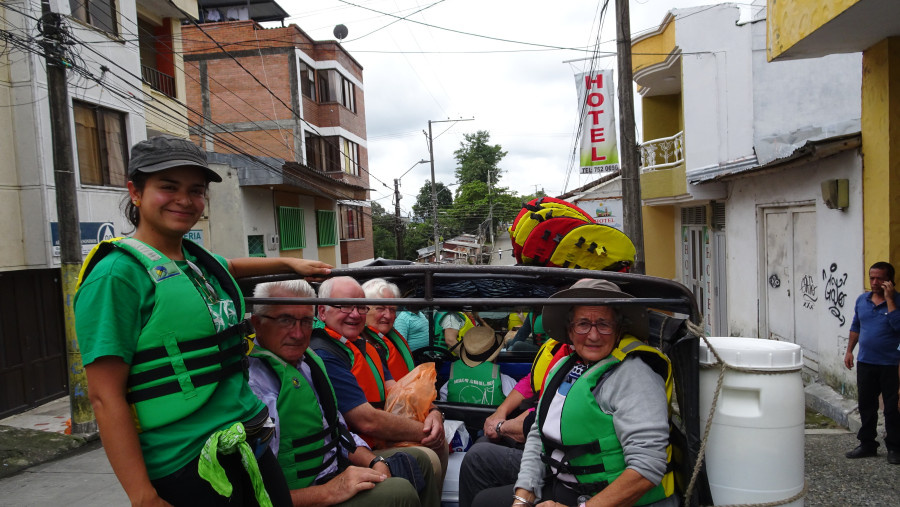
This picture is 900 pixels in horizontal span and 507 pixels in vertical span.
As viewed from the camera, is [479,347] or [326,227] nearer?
[479,347]

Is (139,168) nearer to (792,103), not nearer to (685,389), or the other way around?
(685,389)

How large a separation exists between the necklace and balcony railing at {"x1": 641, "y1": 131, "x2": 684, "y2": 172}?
42.2ft

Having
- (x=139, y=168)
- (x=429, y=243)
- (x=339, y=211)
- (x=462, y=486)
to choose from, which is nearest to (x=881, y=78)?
(x=462, y=486)

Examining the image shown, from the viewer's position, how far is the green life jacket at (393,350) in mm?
3744

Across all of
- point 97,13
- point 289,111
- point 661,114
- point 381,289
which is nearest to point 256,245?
point 97,13

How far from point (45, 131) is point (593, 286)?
10.6 meters

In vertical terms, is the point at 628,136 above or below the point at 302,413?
above

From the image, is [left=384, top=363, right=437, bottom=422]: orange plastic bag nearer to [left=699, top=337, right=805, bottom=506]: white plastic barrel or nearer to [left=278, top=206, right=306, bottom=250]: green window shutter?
[left=699, top=337, right=805, bottom=506]: white plastic barrel

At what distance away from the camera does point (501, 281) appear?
3.01 m

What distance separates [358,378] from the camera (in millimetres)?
3262

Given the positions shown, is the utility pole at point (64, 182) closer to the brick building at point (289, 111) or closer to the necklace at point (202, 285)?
the necklace at point (202, 285)

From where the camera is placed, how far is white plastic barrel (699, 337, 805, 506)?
7.15 ft

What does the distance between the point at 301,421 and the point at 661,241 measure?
15120 mm

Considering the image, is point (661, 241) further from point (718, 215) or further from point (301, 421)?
point (301, 421)
